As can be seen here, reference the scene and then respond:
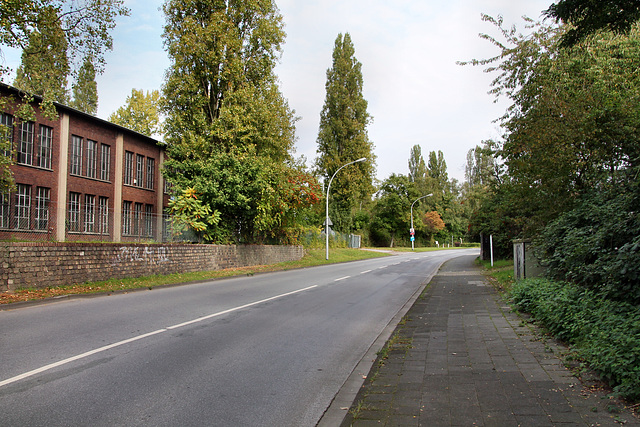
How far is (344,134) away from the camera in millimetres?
47875

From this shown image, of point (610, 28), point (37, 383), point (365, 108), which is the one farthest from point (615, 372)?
point (365, 108)

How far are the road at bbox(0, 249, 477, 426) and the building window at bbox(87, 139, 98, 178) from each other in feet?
60.4

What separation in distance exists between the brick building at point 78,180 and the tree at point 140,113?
44.8 feet

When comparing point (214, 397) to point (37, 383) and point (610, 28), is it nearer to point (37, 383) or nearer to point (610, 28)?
point (37, 383)

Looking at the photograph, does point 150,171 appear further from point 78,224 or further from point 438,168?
point 438,168

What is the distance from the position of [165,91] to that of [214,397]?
2246 centimetres

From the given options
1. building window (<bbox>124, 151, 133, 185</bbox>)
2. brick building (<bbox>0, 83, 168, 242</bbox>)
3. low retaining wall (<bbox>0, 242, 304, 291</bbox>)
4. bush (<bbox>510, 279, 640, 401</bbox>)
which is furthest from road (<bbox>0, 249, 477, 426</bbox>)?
building window (<bbox>124, 151, 133, 185</bbox>)

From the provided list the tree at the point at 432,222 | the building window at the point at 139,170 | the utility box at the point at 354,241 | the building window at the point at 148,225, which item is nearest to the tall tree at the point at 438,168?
the tree at the point at 432,222

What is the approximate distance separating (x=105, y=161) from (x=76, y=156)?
2084 mm

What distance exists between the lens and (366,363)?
5.41m

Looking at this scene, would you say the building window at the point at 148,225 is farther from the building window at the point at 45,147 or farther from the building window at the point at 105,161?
the building window at the point at 105,161

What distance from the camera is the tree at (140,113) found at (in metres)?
43.5

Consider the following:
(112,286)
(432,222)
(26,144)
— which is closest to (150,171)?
(26,144)

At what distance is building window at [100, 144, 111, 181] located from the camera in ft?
90.0
